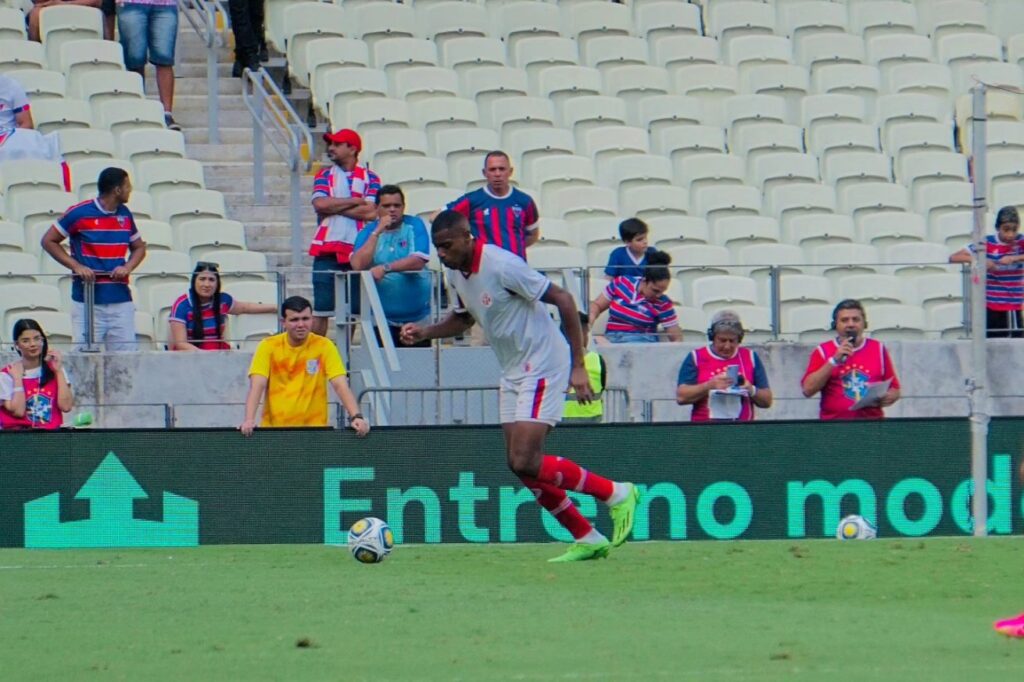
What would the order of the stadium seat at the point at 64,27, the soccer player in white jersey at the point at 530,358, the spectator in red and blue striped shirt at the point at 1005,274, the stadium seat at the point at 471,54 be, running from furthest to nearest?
the stadium seat at the point at 471,54 < the stadium seat at the point at 64,27 < the spectator in red and blue striped shirt at the point at 1005,274 < the soccer player in white jersey at the point at 530,358

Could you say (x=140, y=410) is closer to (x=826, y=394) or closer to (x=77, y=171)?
(x=77, y=171)

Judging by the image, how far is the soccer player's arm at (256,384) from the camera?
13.6 meters

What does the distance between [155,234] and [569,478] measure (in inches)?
293

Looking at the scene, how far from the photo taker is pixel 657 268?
15797 mm

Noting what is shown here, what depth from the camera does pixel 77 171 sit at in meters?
18.0

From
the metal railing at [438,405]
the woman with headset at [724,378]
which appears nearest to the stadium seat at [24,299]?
the metal railing at [438,405]

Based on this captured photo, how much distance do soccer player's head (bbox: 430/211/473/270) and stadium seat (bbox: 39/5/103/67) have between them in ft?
34.6

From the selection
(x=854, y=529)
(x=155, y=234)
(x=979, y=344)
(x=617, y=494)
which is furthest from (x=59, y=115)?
(x=979, y=344)

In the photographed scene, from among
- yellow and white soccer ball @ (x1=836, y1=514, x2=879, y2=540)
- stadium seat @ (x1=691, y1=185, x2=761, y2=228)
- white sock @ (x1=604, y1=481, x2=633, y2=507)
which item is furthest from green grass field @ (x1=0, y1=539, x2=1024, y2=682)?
stadium seat @ (x1=691, y1=185, x2=761, y2=228)

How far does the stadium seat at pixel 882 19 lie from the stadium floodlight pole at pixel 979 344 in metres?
9.87

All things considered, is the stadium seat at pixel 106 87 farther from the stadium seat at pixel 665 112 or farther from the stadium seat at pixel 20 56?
the stadium seat at pixel 665 112

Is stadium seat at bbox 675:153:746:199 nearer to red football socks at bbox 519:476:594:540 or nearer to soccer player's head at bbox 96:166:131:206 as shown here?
soccer player's head at bbox 96:166:131:206

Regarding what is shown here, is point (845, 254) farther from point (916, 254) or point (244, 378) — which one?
point (244, 378)

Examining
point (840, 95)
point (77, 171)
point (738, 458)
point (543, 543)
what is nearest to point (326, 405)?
point (543, 543)
